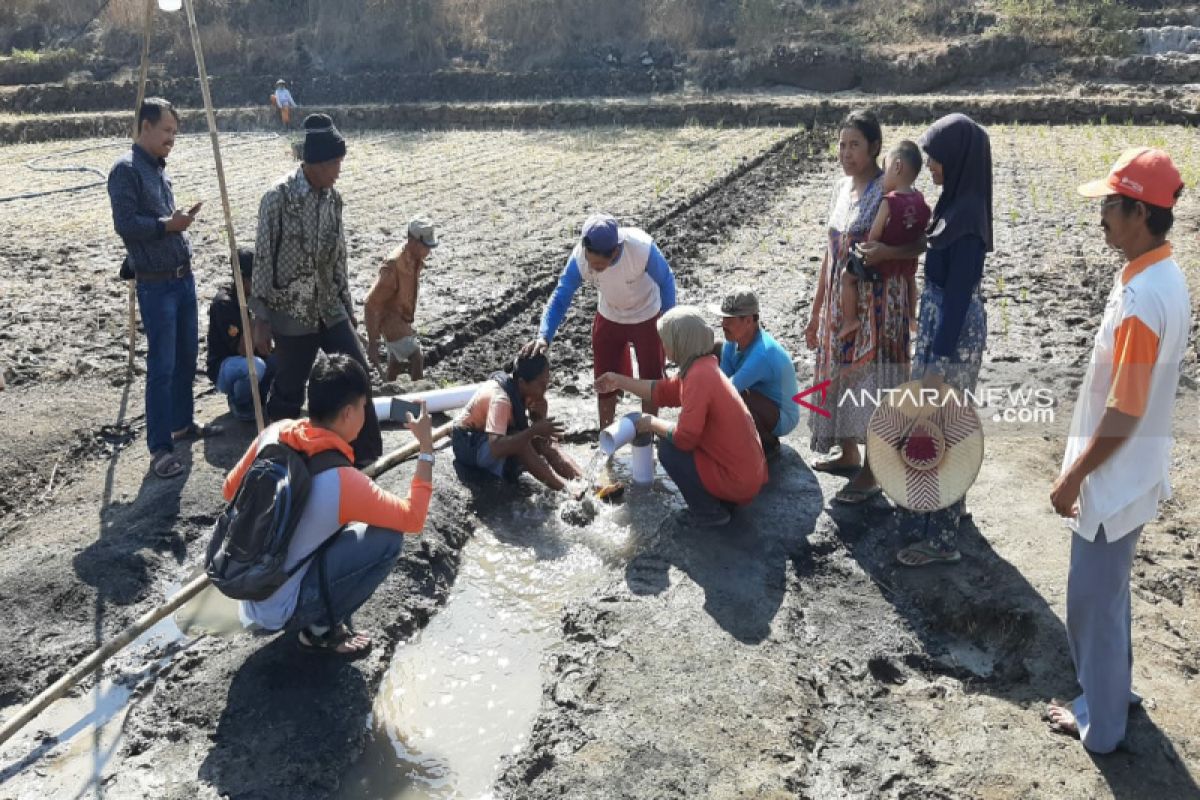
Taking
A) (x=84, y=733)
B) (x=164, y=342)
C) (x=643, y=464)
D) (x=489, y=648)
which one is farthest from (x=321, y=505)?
(x=164, y=342)

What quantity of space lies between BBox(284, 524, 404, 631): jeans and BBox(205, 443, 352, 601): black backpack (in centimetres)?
15

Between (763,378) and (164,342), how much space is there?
3113 mm

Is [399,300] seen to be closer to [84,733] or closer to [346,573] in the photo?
[346,573]

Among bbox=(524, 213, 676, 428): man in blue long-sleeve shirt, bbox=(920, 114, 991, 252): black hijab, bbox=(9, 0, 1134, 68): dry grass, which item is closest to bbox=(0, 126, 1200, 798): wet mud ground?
bbox=(524, 213, 676, 428): man in blue long-sleeve shirt

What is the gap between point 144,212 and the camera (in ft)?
16.1

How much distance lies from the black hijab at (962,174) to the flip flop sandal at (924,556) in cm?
133

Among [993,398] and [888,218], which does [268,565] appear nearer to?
[888,218]

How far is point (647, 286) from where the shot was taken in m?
5.12

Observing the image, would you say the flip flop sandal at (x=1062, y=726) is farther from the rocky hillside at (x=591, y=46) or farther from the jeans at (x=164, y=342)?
the rocky hillside at (x=591, y=46)

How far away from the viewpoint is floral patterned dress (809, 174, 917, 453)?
437cm

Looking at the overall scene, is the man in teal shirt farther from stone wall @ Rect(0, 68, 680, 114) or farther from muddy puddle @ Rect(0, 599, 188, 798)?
stone wall @ Rect(0, 68, 680, 114)

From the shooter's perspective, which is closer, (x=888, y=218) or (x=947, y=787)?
(x=947, y=787)

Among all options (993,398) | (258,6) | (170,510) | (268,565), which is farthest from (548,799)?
(258,6)

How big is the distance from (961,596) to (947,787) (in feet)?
3.77
